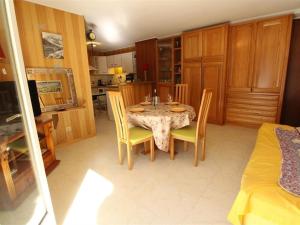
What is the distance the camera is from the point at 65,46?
2842 mm

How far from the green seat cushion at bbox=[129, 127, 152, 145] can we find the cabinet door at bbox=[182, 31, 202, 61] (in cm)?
251

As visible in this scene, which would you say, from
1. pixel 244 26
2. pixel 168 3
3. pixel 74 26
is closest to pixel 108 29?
pixel 74 26

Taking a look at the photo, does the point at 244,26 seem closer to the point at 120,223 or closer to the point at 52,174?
the point at 120,223

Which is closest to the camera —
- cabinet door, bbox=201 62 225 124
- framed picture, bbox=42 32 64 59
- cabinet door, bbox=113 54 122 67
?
framed picture, bbox=42 32 64 59

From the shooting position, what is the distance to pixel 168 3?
2.57 m

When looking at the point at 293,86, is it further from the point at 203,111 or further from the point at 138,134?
the point at 138,134

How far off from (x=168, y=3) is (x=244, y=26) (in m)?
1.80

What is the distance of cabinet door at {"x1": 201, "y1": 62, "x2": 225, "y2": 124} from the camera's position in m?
3.67

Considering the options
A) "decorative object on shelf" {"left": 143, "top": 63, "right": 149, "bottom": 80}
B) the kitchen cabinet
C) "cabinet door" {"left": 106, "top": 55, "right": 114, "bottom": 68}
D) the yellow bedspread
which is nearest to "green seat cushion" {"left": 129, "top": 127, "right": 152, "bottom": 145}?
the yellow bedspread

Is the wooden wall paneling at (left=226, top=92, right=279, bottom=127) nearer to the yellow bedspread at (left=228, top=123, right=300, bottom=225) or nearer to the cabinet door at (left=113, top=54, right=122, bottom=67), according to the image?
the yellow bedspread at (left=228, top=123, right=300, bottom=225)

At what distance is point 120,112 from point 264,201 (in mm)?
1579

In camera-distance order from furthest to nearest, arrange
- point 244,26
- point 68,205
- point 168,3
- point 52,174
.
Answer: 1. point 244,26
2. point 168,3
3. point 52,174
4. point 68,205

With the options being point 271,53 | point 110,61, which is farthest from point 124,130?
point 110,61

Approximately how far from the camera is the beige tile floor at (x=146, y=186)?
147 centimetres
